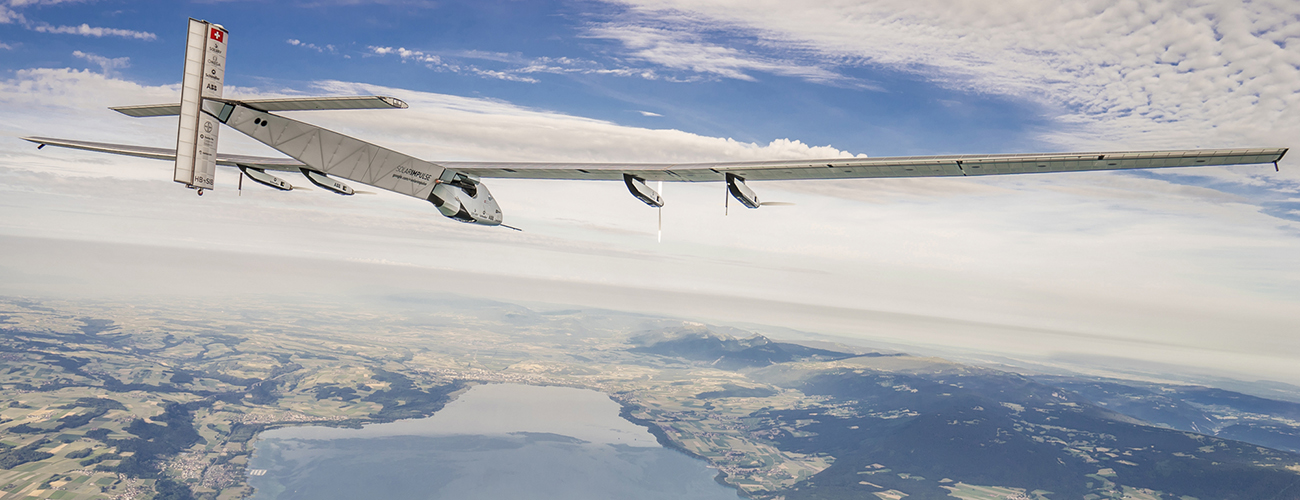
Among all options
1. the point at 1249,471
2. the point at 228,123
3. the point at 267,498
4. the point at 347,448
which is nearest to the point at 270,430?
the point at 347,448

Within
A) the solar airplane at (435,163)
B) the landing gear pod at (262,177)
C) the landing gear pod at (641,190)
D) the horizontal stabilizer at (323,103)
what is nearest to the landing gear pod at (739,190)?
the solar airplane at (435,163)

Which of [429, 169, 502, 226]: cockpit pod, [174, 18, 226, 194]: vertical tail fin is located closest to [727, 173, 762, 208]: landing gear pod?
[429, 169, 502, 226]: cockpit pod

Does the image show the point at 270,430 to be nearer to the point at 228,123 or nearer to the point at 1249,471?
the point at 228,123

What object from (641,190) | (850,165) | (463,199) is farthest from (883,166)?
(463,199)

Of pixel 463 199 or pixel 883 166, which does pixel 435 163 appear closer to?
pixel 463 199

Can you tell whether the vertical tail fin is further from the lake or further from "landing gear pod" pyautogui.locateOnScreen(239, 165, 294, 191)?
the lake

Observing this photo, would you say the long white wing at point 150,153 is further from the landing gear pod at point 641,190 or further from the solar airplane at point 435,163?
the landing gear pod at point 641,190

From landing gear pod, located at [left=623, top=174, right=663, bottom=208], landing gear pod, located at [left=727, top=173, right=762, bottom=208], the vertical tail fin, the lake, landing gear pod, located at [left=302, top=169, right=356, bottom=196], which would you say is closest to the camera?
the vertical tail fin
